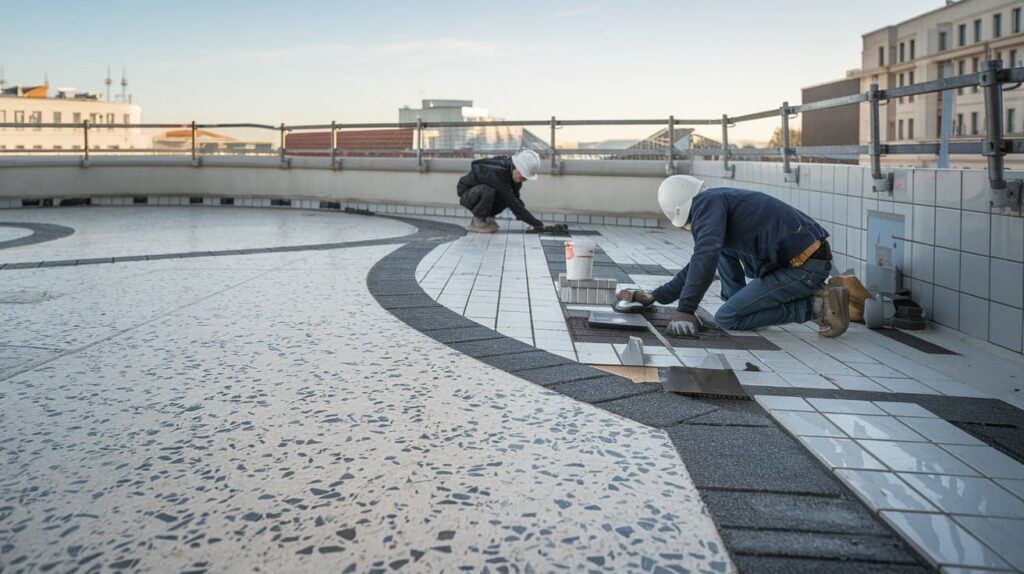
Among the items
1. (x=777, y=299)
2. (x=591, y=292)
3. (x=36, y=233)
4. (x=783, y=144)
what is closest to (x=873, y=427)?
(x=777, y=299)

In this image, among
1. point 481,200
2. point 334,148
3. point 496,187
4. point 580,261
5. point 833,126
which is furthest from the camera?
point 334,148

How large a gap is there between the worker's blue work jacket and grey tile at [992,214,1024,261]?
0.80 metres

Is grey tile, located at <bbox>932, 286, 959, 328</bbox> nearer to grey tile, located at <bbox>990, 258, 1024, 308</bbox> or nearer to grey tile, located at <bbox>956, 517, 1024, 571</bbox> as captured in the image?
grey tile, located at <bbox>990, 258, 1024, 308</bbox>

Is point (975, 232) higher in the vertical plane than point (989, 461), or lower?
higher

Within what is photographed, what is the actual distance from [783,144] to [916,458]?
4540 mm

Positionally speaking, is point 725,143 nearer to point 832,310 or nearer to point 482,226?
point 482,226

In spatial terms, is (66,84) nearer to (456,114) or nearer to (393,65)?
(393,65)

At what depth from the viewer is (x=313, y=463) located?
2170mm

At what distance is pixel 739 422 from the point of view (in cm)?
260

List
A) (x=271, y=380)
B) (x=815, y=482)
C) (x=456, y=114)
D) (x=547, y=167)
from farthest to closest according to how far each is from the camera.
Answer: (x=456, y=114) → (x=547, y=167) → (x=271, y=380) → (x=815, y=482)

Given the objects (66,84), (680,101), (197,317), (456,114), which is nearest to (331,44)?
(456,114)

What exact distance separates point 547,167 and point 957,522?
9.56 metres

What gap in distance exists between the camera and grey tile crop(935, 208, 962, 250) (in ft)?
12.8

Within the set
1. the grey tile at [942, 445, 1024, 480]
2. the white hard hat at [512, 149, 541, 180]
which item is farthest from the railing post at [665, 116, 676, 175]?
the grey tile at [942, 445, 1024, 480]
